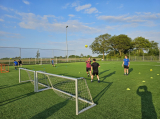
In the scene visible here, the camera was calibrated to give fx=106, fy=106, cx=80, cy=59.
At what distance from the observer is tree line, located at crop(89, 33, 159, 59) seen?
6131 cm

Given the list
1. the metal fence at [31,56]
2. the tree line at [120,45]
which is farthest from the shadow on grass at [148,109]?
the tree line at [120,45]

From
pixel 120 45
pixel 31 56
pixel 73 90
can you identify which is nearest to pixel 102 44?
pixel 120 45

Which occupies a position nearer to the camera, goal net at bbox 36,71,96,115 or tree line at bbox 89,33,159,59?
goal net at bbox 36,71,96,115

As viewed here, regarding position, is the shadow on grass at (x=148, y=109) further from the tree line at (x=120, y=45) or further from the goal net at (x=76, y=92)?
the tree line at (x=120, y=45)

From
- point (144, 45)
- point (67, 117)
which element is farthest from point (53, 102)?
point (144, 45)

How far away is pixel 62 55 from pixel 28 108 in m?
32.9

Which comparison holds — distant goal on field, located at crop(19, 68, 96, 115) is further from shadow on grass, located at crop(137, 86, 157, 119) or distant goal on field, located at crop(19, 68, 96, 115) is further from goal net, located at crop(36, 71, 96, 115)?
shadow on grass, located at crop(137, 86, 157, 119)

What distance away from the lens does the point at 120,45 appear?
6106cm

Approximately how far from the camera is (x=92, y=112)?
3.53 m

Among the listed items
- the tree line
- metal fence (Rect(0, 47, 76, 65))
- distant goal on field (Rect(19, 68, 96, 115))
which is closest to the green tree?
the tree line

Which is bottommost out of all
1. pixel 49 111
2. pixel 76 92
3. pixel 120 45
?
pixel 49 111

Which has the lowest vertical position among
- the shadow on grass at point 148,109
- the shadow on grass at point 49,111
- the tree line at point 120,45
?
the shadow on grass at point 49,111

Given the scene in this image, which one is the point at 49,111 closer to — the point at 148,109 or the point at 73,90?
the point at 73,90

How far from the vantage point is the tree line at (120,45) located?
6131 centimetres
